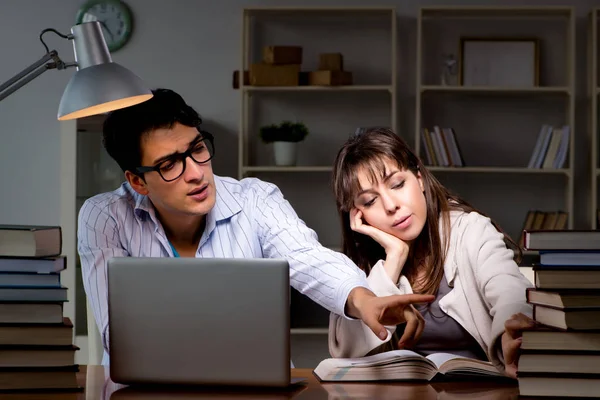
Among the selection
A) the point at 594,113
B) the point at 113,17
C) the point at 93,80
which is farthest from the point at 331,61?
the point at 93,80

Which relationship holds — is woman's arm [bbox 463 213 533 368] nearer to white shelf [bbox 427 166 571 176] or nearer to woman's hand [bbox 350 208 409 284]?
woman's hand [bbox 350 208 409 284]

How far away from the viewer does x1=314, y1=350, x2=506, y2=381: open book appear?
138cm

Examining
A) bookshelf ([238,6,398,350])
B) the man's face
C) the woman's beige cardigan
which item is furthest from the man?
bookshelf ([238,6,398,350])

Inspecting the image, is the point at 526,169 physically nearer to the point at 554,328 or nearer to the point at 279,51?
the point at 279,51

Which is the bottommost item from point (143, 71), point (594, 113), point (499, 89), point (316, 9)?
point (594, 113)

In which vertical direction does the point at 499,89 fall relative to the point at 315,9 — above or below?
below

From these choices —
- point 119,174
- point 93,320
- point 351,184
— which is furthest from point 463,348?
point 119,174

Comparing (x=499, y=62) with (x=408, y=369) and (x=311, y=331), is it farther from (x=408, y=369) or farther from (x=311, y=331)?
(x=408, y=369)

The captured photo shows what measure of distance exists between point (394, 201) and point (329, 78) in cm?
225

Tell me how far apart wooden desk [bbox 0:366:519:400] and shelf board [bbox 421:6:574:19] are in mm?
3114

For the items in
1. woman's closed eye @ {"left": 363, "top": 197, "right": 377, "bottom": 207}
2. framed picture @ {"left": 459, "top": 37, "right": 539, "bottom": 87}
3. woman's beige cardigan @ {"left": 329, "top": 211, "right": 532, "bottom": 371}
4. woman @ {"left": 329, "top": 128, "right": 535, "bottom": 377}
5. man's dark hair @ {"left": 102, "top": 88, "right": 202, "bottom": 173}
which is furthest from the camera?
framed picture @ {"left": 459, "top": 37, "right": 539, "bottom": 87}

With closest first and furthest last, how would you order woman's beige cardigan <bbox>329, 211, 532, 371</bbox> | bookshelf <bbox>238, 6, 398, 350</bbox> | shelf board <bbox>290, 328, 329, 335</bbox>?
woman's beige cardigan <bbox>329, 211, 532, 371</bbox>
shelf board <bbox>290, 328, 329, 335</bbox>
bookshelf <bbox>238, 6, 398, 350</bbox>


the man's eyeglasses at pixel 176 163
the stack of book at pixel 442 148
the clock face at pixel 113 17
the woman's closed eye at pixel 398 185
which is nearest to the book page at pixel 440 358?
the woman's closed eye at pixel 398 185

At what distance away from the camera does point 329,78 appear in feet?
13.6
